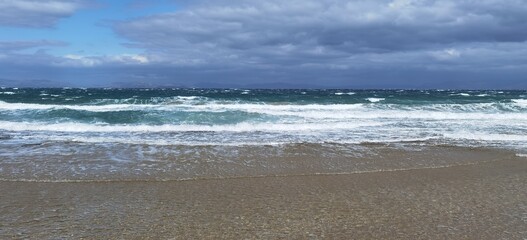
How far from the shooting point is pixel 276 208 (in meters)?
6.46

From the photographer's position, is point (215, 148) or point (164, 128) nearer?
point (215, 148)

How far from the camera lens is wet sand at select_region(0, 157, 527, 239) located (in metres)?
5.41

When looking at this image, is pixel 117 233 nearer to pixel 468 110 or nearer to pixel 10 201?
pixel 10 201

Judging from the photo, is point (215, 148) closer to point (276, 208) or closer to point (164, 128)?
point (276, 208)

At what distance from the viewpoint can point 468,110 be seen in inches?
1220

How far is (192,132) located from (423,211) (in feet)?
38.3

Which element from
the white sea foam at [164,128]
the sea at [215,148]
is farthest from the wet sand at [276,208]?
the white sea foam at [164,128]

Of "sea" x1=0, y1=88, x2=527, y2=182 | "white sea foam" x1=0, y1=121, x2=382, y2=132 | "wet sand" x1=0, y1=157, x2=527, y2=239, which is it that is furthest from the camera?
"white sea foam" x1=0, y1=121, x2=382, y2=132

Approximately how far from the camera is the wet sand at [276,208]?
541 cm

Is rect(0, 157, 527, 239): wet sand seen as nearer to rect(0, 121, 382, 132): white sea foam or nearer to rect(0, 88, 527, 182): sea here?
rect(0, 88, 527, 182): sea

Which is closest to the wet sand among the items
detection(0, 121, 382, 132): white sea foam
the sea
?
the sea

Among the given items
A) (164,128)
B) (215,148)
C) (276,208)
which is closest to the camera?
(276,208)

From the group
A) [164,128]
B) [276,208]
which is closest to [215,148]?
[276,208]

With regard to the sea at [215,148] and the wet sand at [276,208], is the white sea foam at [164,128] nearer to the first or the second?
the sea at [215,148]
